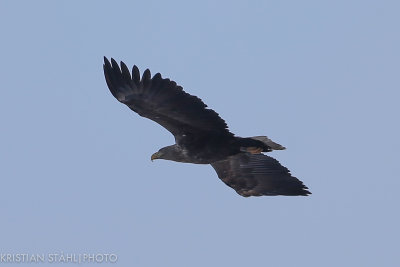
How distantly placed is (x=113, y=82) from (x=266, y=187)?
3.65 m

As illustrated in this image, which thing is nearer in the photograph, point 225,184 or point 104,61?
point 104,61

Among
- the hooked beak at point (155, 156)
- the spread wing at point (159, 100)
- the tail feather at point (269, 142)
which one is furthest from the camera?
the hooked beak at point (155, 156)

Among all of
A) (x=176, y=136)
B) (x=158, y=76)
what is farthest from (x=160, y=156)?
(x=158, y=76)

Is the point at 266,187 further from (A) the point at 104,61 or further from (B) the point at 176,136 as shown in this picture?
(A) the point at 104,61

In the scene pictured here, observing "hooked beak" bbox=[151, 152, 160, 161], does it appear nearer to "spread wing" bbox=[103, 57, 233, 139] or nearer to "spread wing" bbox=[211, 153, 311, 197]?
"spread wing" bbox=[103, 57, 233, 139]

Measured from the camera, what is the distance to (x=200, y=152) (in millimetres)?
23484

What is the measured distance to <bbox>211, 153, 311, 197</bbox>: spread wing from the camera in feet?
77.9

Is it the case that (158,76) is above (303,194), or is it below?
above

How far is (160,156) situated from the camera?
2384cm

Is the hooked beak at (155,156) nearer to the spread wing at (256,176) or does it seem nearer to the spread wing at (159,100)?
the spread wing at (159,100)

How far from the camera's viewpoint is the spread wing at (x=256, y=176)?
23.7 m

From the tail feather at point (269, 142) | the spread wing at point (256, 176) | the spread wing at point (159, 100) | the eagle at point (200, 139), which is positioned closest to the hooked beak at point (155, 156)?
the eagle at point (200, 139)

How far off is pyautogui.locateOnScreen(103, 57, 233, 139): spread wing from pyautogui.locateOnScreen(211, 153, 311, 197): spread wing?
1469mm

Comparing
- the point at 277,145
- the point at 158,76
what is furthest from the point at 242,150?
the point at 158,76
